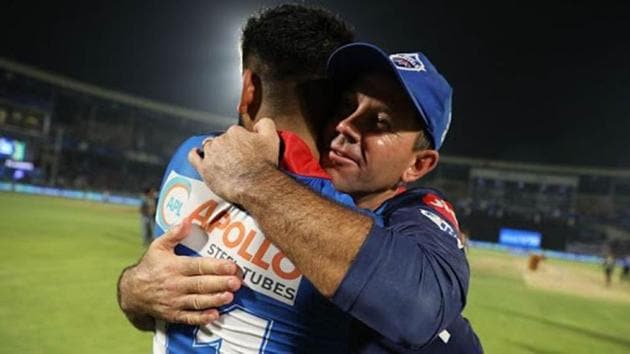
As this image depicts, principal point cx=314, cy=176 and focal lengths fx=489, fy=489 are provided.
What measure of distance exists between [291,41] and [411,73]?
0.43 m

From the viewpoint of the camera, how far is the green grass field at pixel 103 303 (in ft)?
20.1

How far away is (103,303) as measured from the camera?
7762mm

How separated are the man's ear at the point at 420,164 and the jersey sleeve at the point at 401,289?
580 millimetres

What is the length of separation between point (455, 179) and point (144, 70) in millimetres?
36605

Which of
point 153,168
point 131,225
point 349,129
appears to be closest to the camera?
point 349,129

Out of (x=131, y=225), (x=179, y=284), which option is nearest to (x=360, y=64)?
(x=179, y=284)

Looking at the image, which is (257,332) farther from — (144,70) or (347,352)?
(144,70)

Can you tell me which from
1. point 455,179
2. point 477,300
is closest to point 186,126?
point 455,179

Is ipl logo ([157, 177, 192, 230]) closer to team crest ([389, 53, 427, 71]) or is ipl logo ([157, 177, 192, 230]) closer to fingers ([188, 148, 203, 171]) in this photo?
fingers ([188, 148, 203, 171])

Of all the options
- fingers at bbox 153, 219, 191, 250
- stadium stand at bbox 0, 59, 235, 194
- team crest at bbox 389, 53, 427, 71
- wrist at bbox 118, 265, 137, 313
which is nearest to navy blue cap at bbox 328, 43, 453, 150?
team crest at bbox 389, 53, 427, 71

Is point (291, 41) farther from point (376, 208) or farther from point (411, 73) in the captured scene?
point (376, 208)

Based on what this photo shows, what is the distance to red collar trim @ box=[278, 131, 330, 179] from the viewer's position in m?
1.57

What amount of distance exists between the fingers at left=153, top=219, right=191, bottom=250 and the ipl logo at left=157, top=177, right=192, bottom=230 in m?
0.04

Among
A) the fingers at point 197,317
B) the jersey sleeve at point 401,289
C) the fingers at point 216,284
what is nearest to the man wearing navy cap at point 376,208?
the jersey sleeve at point 401,289
